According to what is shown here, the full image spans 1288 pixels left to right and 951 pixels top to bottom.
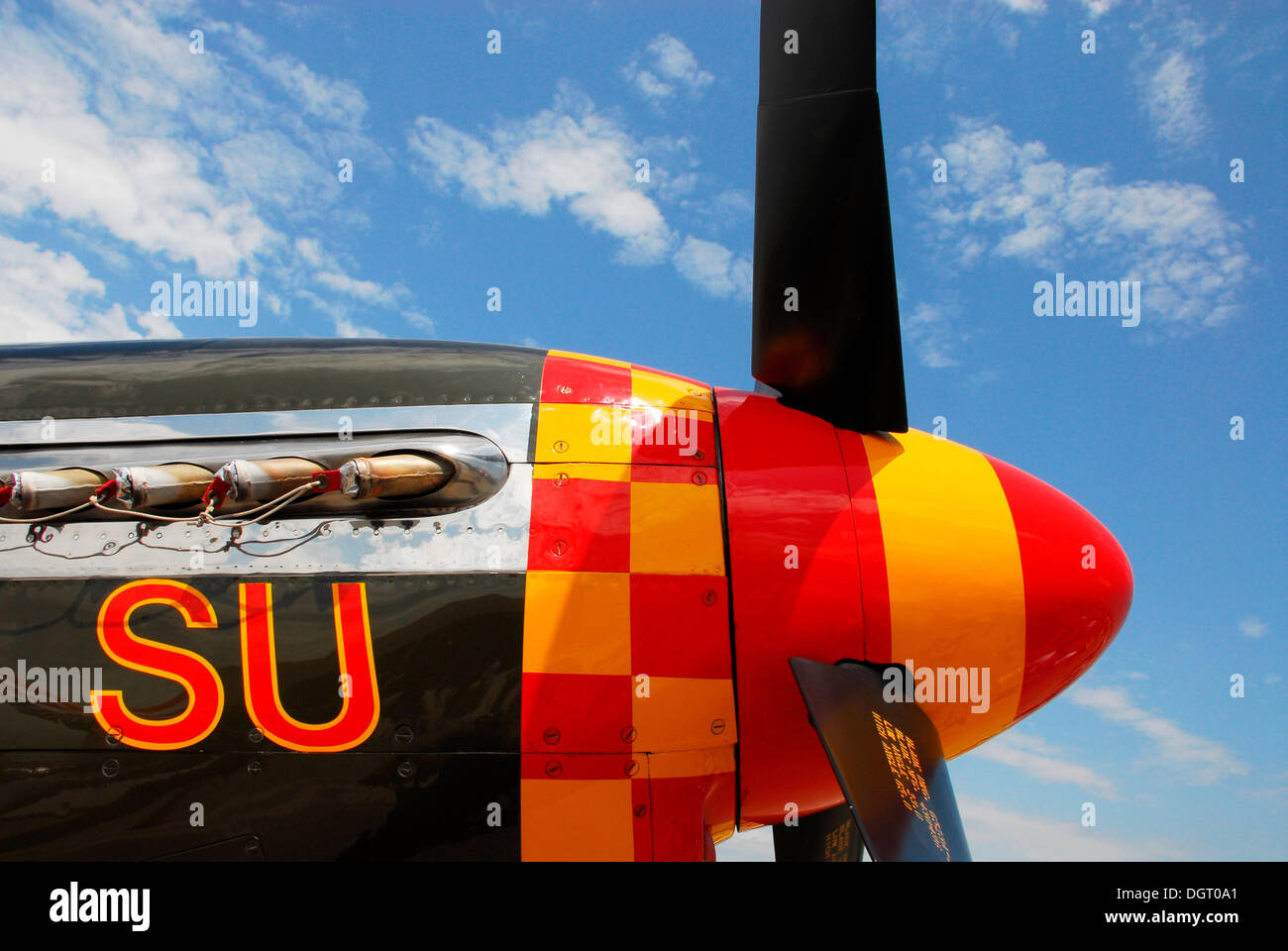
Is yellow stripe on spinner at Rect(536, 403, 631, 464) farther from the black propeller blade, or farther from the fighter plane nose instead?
the fighter plane nose

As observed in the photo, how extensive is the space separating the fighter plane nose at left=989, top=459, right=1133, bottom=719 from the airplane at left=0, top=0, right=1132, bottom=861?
0.10ft

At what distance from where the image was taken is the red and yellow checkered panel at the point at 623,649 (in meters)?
4.75

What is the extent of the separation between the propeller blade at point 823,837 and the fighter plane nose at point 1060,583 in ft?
5.41

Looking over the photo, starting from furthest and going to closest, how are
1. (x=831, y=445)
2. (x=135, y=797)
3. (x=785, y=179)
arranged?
(x=831, y=445) < (x=785, y=179) < (x=135, y=797)

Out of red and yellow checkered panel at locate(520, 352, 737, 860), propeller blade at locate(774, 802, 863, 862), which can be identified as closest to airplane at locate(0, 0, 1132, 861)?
red and yellow checkered panel at locate(520, 352, 737, 860)

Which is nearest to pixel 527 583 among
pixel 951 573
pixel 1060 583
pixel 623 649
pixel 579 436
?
pixel 623 649

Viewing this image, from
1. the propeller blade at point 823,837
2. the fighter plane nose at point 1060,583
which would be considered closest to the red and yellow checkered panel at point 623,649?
the propeller blade at point 823,837

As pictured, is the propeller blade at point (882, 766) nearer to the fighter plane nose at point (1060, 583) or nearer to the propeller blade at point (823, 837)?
the fighter plane nose at point (1060, 583)
